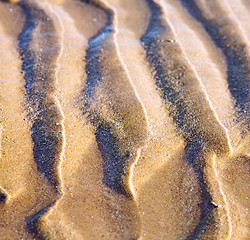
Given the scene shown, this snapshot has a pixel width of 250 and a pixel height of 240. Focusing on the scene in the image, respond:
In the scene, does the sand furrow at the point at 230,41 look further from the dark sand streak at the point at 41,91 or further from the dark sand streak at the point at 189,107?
the dark sand streak at the point at 41,91

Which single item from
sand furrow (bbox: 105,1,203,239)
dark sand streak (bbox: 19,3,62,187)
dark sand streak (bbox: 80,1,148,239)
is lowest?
sand furrow (bbox: 105,1,203,239)

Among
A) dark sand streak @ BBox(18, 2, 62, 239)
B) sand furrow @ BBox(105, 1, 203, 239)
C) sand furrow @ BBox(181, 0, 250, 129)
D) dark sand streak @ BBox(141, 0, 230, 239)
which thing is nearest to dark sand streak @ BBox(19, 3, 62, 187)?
dark sand streak @ BBox(18, 2, 62, 239)

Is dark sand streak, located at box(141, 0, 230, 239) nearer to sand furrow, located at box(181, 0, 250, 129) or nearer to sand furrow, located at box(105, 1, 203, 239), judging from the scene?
sand furrow, located at box(105, 1, 203, 239)

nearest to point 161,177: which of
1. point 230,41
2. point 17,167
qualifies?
point 17,167

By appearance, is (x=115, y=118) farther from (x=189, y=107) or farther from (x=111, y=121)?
(x=189, y=107)

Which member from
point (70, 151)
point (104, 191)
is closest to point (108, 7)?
point (70, 151)

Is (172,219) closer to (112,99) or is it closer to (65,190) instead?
(65,190)

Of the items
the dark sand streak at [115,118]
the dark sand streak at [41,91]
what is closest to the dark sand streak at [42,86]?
the dark sand streak at [41,91]
